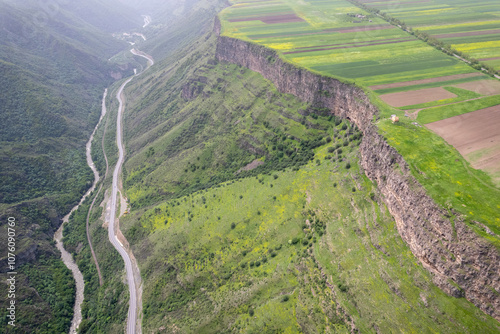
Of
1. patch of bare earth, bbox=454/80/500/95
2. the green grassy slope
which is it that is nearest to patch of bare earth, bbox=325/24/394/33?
the green grassy slope

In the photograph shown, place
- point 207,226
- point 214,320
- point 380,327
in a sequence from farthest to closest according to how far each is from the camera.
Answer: point 207,226
point 214,320
point 380,327

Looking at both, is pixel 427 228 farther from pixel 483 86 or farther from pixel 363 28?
pixel 363 28

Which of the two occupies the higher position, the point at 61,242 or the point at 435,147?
the point at 435,147

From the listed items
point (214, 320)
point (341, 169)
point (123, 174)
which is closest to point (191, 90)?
point (123, 174)

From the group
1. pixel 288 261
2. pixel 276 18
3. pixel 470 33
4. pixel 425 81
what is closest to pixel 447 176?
pixel 288 261

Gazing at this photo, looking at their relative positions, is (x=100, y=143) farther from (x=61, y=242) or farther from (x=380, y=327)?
(x=380, y=327)

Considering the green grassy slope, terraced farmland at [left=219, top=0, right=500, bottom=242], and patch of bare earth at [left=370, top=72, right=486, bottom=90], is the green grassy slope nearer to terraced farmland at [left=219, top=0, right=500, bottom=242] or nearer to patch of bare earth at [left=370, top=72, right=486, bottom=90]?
terraced farmland at [left=219, top=0, right=500, bottom=242]

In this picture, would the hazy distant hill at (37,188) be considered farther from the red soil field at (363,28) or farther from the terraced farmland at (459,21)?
the terraced farmland at (459,21)
